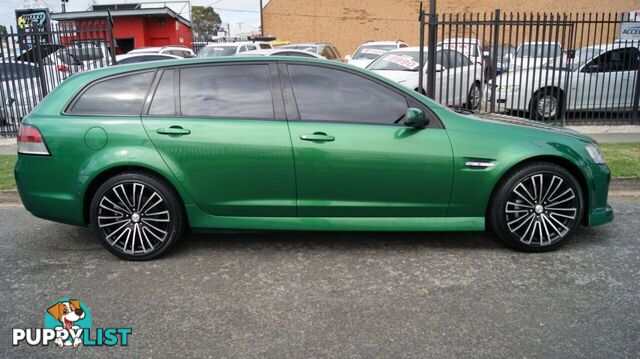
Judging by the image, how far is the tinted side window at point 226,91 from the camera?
14.1ft

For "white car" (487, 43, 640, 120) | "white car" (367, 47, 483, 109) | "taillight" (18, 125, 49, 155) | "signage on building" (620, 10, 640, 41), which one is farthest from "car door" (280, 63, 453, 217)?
"signage on building" (620, 10, 640, 41)

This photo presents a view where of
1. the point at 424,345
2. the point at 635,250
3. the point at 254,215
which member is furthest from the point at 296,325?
the point at 635,250

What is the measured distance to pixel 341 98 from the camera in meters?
4.30

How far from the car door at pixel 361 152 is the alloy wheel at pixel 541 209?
60cm

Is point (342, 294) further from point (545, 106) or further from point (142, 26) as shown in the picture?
point (142, 26)

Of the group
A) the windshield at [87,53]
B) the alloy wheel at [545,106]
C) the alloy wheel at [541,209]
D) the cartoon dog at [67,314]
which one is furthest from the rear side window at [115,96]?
the alloy wheel at [545,106]

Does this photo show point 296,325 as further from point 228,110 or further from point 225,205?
point 228,110

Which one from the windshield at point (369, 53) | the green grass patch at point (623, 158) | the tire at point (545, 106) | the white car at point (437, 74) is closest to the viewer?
the green grass patch at point (623, 158)

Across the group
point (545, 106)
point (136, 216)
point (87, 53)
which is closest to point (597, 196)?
point (136, 216)

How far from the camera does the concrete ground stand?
3.05 metres

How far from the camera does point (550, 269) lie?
13.3 feet

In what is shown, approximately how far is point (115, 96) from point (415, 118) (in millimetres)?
2437

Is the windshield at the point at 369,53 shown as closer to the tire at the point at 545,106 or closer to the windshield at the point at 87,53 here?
the tire at the point at 545,106

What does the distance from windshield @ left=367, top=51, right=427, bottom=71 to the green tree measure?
58392 millimetres
